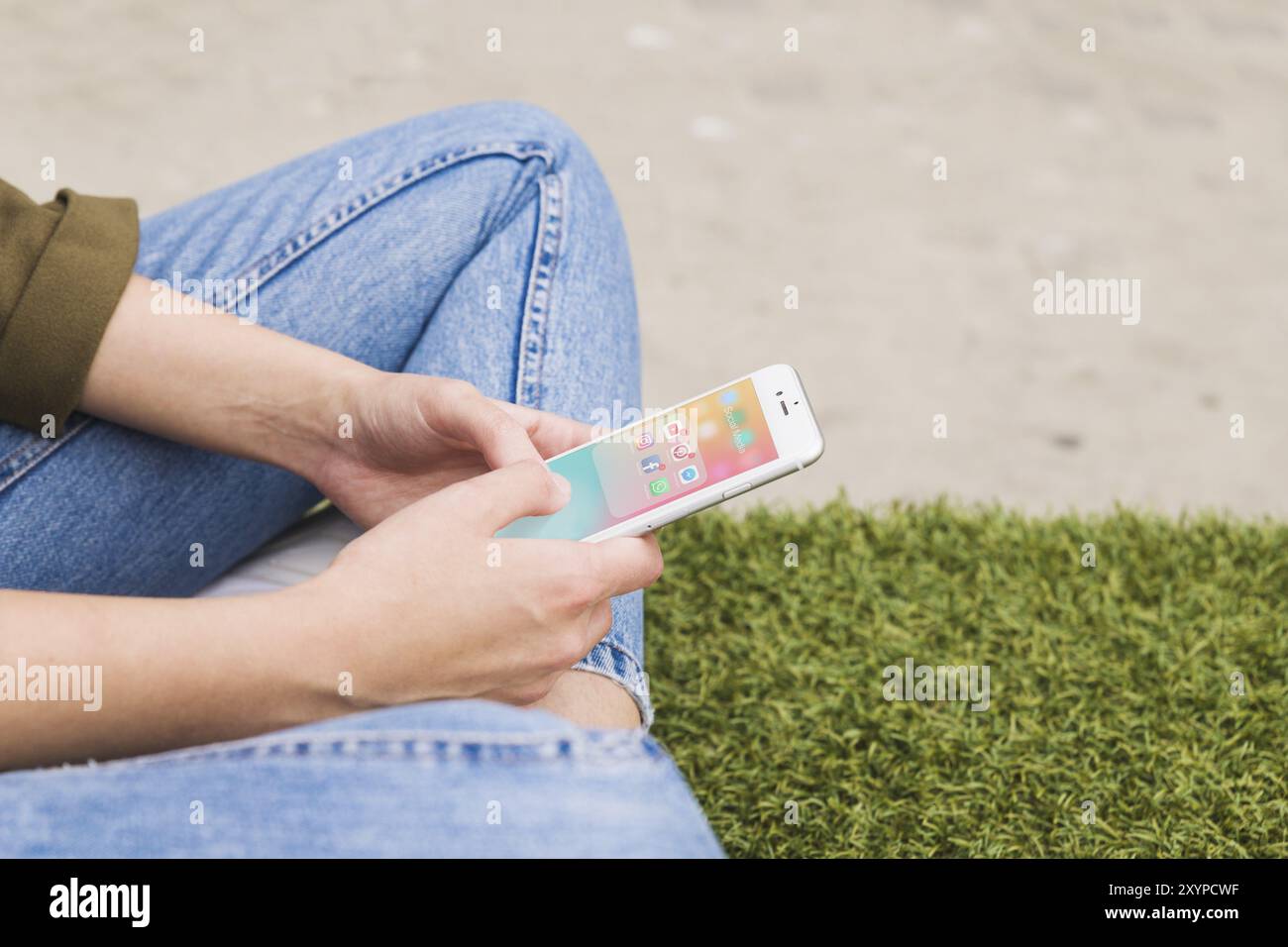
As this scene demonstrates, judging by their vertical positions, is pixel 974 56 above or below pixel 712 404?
above

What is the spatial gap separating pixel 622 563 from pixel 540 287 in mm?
280

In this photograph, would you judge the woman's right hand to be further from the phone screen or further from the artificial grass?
the artificial grass

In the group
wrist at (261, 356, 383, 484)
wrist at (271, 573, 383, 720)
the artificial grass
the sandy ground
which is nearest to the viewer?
wrist at (271, 573, 383, 720)

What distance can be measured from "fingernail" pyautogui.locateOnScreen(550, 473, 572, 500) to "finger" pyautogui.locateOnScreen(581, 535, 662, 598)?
0.05 m

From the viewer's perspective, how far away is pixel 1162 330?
5.91ft

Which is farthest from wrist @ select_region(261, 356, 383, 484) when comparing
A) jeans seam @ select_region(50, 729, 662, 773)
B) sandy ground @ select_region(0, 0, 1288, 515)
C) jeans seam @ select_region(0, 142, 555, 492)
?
sandy ground @ select_region(0, 0, 1288, 515)

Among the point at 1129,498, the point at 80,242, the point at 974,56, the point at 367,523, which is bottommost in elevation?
the point at 1129,498

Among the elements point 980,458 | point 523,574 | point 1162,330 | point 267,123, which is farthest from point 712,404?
point 267,123

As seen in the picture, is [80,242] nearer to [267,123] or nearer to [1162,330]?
[267,123]

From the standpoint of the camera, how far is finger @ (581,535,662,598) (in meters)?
0.75

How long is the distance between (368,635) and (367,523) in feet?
0.81

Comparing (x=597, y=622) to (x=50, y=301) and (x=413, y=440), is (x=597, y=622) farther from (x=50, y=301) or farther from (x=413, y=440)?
(x=50, y=301)

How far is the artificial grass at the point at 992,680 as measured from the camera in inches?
46.0
